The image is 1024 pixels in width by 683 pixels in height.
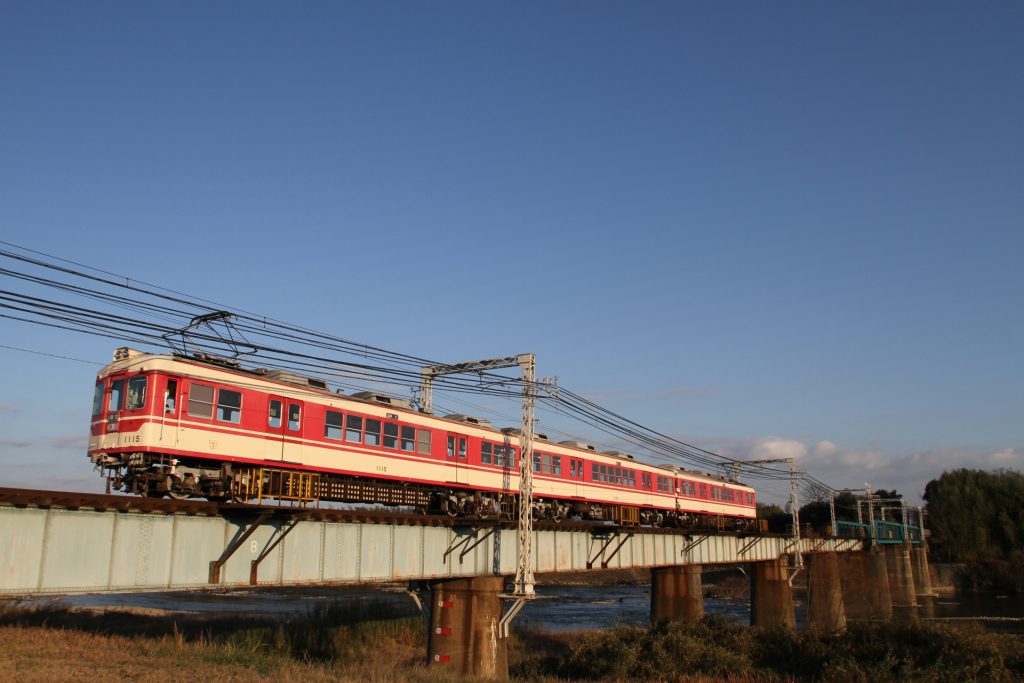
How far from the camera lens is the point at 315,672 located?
65.2 feet

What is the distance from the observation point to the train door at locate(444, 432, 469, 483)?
28312 mm

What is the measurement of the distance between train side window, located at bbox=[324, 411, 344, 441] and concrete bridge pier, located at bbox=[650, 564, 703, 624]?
27.9 m

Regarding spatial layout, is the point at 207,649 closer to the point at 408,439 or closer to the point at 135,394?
the point at 408,439

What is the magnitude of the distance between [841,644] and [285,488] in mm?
19429

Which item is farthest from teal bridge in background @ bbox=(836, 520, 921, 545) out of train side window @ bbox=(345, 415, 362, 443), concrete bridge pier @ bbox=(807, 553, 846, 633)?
train side window @ bbox=(345, 415, 362, 443)

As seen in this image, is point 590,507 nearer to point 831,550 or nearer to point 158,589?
point 158,589

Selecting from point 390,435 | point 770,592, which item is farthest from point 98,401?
point 770,592

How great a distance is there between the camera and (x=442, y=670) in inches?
947

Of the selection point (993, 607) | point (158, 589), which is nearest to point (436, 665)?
point (158, 589)

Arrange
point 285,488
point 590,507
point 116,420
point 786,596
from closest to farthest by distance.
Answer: point 116,420, point 285,488, point 590,507, point 786,596

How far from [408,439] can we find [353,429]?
2.68 metres

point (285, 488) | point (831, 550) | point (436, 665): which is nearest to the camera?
point (285, 488)

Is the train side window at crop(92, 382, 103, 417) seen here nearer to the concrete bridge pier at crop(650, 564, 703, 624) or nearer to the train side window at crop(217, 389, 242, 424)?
the train side window at crop(217, 389, 242, 424)

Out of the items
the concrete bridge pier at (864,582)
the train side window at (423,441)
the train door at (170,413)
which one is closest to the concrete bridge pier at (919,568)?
the concrete bridge pier at (864,582)
